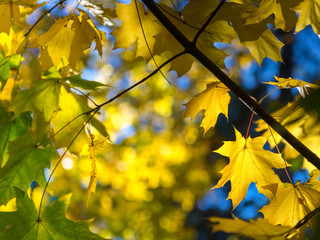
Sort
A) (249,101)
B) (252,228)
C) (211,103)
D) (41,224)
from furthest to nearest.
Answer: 1. (211,103)
2. (41,224)
3. (249,101)
4. (252,228)

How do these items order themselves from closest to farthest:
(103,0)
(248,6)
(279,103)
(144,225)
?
(248,6) → (103,0) → (279,103) → (144,225)

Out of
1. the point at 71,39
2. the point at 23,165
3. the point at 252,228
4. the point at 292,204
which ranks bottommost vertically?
the point at 252,228

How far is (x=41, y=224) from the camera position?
86 centimetres

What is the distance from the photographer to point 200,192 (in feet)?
19.2

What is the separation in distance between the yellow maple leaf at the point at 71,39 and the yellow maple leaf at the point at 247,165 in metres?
0.53

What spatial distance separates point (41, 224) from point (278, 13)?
33.0 inches

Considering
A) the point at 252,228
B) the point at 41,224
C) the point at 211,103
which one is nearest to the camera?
the point at 252,228

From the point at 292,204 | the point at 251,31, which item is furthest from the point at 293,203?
the point at 251,31

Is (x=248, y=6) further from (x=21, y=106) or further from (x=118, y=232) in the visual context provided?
(x=118, y=232)

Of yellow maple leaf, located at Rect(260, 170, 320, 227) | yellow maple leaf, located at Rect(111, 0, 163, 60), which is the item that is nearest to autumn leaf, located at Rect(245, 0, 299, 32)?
yellow maple leaf, located at Rect(111, 0, 163, 60)

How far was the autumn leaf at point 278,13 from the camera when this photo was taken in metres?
0.80

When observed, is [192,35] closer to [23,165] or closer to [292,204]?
[292,204]

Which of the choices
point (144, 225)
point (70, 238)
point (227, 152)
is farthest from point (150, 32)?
point (144, 225)

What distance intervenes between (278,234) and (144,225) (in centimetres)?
608
